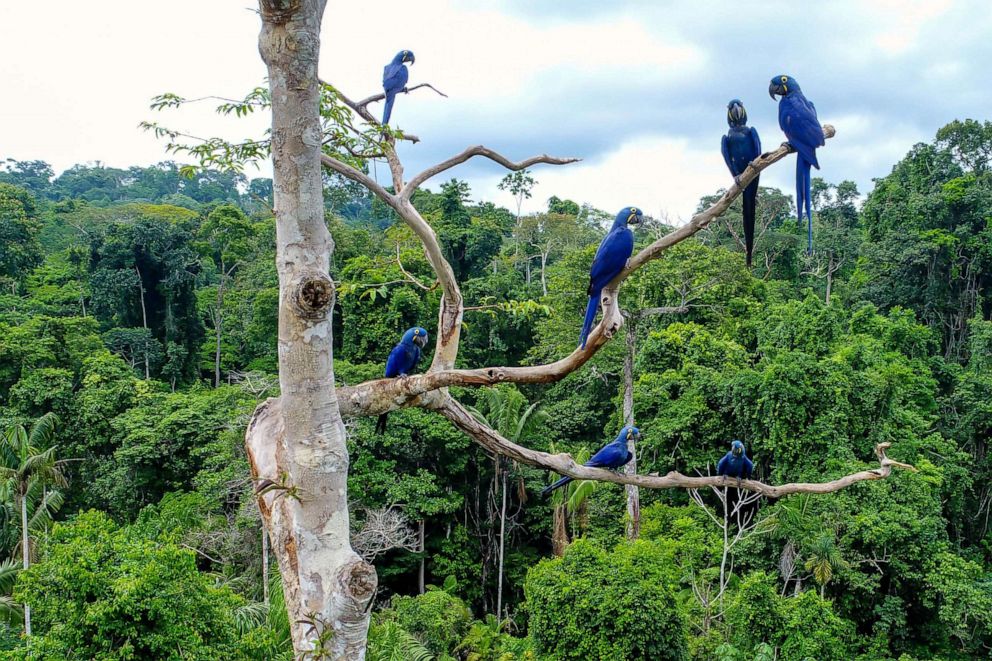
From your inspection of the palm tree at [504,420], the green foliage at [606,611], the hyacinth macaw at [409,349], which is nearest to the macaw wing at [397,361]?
the hyacinth macaw at [409,349]

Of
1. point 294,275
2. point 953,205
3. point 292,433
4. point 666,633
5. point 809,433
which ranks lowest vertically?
point 666,633

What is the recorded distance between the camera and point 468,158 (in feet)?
10.8

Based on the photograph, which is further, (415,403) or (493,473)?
(493,473)

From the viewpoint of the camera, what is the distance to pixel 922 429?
12695mm

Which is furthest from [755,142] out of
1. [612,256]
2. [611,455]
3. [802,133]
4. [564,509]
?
[564,509]

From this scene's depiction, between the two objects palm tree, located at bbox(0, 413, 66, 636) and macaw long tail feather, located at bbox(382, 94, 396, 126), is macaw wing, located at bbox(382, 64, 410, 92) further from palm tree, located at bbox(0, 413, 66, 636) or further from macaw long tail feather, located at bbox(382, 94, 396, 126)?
palm tree, located at bbox(0, 413, 66, 636)

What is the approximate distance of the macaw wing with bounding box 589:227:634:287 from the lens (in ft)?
10.7

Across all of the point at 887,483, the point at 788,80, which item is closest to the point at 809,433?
the point at 887,483

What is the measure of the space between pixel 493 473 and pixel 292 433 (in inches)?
474

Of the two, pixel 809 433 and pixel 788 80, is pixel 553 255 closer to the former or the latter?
pixel 809 433

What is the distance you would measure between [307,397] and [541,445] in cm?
1177

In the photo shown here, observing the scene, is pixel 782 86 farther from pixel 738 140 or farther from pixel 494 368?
pixel 494 368

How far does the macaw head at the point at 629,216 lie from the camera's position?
3613 millimetres

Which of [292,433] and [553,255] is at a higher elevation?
[553,255]
